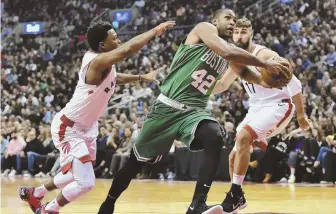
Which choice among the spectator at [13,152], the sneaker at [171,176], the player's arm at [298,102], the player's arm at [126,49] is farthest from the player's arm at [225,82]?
the spectator at [13,152]

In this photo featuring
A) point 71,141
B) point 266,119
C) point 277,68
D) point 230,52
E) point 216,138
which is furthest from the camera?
point 266,119

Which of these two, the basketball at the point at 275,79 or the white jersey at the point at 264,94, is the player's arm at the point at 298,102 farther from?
the basketball at the point at 275,79

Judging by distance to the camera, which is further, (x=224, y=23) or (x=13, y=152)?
(x=13, y=152)

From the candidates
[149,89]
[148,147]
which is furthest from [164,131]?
[149,89]

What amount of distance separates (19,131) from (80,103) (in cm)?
1285

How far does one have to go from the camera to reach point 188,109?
19.6 ft

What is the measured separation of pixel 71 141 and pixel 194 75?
1.35m

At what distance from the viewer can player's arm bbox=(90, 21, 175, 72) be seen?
18.3ft

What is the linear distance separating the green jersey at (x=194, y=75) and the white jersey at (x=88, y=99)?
0.56 m

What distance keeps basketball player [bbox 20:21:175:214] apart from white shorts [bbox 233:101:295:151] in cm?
181

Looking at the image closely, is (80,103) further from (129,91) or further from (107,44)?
(129,91)

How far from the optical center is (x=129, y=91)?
65.6 ft

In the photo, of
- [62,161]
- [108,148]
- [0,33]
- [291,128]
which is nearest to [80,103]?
[62,161]

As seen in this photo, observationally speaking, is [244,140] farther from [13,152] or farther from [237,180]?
[13,152]
